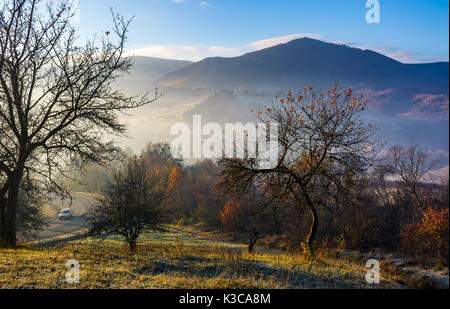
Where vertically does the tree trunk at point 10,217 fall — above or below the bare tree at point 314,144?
below

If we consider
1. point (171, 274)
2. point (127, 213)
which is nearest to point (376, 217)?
point (127, 213)

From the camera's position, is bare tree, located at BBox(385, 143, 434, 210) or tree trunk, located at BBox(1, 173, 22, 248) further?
bare tree, located at BBox(385, 143, 434, 210)

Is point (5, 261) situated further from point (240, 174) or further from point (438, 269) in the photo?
point (438, 269)

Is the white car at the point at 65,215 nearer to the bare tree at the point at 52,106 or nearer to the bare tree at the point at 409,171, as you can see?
the bare tree at the point at 52,106

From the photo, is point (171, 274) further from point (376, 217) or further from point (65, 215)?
point (65, 215)

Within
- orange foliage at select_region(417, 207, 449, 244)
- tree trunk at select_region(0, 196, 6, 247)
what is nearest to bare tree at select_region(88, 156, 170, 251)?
tree trunk at select_region(0, 196, 6, 247)

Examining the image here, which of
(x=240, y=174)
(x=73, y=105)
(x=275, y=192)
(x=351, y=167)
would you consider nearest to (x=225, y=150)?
(x=240, y=174)

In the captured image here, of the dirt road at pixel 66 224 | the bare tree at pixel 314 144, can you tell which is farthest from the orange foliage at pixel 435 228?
the dirt road at pixel 66 224

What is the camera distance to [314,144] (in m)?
12.1

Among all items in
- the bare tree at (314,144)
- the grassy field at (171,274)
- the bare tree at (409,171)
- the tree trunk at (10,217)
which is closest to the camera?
the grassy field at (171,274)

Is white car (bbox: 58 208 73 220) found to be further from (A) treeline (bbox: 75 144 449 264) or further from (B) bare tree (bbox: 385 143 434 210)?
(B) bare tree (bbox: 385 143 434 210)

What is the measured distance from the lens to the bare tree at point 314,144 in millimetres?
11664

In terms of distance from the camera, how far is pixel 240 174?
1227 centimetres

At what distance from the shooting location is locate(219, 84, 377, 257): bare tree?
1166 cm
